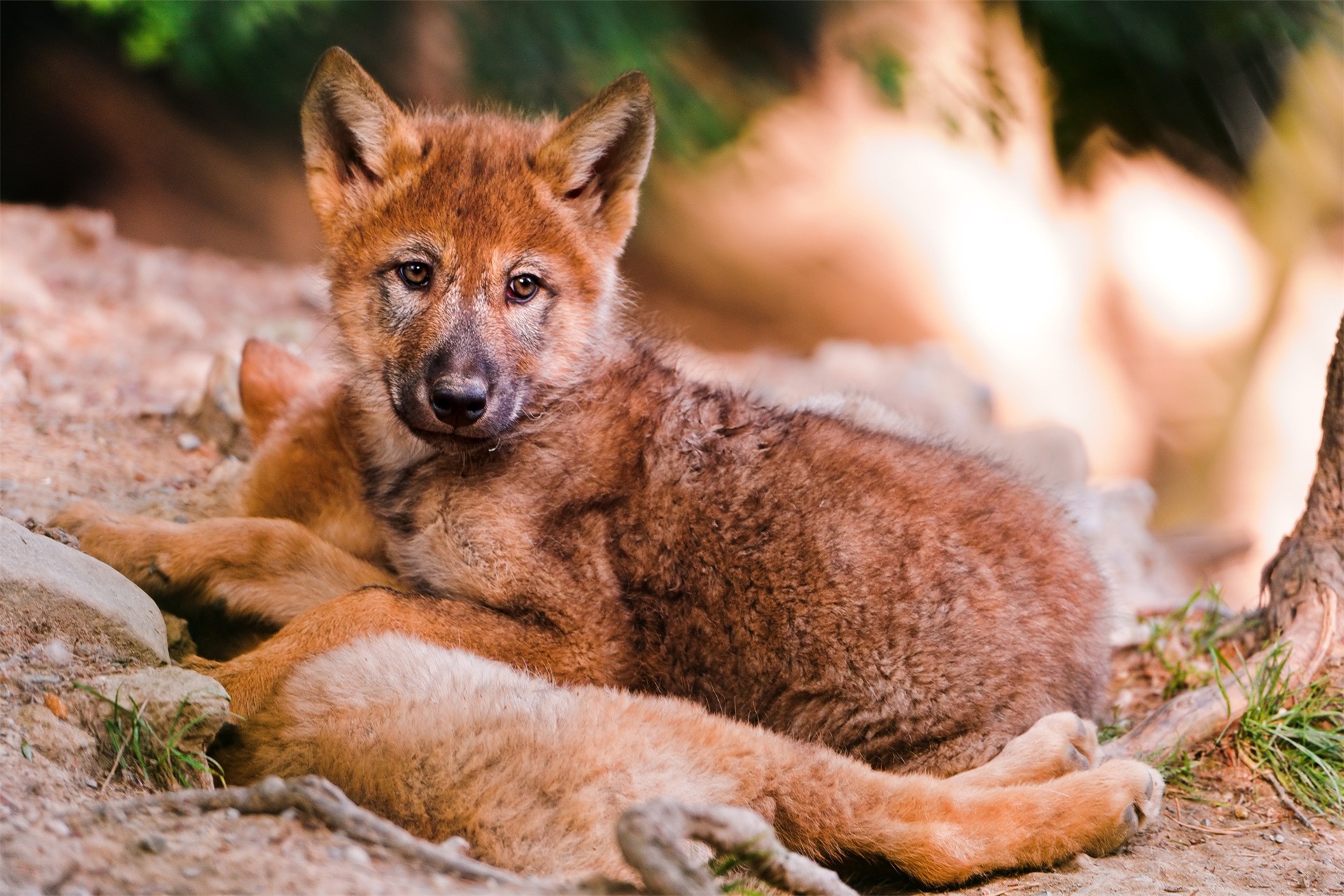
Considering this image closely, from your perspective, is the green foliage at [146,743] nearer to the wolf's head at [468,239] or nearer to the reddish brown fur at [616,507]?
the reddish brown fur at [616,507]

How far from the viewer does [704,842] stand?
244cm

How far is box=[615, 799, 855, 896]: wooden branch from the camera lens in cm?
220

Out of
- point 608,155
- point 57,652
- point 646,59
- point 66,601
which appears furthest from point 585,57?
point 57,652

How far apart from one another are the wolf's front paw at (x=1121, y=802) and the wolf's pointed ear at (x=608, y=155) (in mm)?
2440

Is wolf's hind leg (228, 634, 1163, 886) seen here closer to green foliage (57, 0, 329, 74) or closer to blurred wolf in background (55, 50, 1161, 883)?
blurred wolf in background (55, 50, 1161, 883)

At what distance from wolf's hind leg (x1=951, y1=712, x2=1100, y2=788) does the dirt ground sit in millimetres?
266

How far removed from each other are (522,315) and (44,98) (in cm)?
623

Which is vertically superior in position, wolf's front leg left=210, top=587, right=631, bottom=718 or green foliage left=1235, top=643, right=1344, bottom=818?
green foliage left=1235, top=643, right=1344, bottom=818

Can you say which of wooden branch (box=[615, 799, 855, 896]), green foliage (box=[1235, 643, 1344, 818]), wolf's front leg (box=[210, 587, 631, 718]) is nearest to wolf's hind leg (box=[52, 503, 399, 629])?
wolf's front leg (box=[210, 587, 631, 718])

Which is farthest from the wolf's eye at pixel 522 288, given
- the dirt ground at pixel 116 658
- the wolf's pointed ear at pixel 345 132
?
the dirt ground at pixel 116 658

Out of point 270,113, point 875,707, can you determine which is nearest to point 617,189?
point 875,707

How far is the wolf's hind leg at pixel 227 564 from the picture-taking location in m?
3.78

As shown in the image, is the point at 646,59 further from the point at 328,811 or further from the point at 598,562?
the point at 328,811

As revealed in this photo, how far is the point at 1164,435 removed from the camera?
34.2 ft
